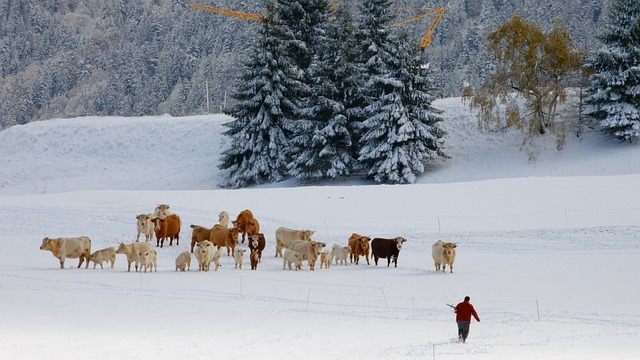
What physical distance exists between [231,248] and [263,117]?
82.5ft

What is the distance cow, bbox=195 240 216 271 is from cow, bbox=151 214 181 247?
4.98 meters

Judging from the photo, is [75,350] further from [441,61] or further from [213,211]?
[441,61]

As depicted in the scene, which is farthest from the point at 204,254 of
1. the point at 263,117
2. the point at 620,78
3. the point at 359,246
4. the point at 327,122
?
the point at 620,78

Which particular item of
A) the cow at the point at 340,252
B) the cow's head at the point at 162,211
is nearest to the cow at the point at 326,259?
the cow at the point at 340,252

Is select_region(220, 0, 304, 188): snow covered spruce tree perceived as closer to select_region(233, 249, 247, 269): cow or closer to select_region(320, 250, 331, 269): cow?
select_region(320, 250, 331, 269): cow

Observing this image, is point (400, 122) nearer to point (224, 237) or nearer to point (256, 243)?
point (224, 237)

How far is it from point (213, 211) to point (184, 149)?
2560cm

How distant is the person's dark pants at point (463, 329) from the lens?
16.5 meters

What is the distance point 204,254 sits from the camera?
24.8 meters

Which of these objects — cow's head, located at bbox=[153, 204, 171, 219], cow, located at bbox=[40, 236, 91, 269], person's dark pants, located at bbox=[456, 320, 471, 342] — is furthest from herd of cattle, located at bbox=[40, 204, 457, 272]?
person's dark pants, located at bbox=[456, 320, 471, 342]

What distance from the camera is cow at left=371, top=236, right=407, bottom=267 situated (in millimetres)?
26566

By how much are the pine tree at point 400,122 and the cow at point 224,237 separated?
21.3 meters

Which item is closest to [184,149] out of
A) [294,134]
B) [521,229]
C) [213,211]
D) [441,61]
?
[294,134]

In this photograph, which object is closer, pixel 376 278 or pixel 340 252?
pixel 376 278
